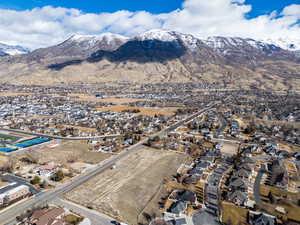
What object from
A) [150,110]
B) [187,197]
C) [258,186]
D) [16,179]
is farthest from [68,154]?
[150,110]

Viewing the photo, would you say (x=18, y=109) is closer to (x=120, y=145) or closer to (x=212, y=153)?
(x=120, y=145)

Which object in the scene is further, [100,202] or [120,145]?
[120,145]

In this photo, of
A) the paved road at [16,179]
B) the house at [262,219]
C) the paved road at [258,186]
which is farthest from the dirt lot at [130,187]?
the paved road at [258,186]

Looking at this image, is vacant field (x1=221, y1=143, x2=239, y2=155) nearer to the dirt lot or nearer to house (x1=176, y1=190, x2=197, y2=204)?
the dirt lot

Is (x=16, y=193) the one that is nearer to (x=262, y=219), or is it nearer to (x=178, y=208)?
(x=178, y=208)

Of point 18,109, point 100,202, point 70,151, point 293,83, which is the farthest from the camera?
point 293,83

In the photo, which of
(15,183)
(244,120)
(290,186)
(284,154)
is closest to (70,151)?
(15,183)

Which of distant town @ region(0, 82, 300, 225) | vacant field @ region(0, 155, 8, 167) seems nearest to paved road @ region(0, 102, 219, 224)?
distant town @ region(0, 82, 300, 225)
